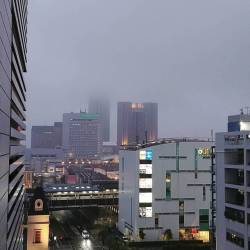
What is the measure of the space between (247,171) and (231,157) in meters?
3.49

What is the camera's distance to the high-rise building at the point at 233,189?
37094mm

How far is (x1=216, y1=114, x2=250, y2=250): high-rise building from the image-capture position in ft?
122

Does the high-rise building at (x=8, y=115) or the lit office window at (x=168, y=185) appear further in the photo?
the lit office window at (x=168, y=185)

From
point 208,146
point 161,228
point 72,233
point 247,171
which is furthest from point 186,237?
point 247,171

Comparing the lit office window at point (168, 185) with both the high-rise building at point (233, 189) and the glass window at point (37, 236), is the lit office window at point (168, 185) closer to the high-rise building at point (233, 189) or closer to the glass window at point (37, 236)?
the glass window at point (37, 236)

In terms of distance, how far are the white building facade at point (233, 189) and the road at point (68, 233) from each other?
99.0 ft

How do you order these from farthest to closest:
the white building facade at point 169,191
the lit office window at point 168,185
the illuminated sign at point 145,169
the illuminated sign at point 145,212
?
the lit office window at point 168,185, the illuminated sign at point 145,169, the white building facade at point 169,191, the illuminated sign at point 145,212

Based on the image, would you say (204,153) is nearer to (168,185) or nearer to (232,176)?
(168,185)

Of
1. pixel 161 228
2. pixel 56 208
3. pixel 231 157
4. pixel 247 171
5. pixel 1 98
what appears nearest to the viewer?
pixel 1 98

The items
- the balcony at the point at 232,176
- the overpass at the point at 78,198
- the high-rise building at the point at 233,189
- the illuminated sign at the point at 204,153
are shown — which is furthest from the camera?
the overpass at the point at 78,198

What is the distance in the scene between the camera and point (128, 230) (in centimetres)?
7112

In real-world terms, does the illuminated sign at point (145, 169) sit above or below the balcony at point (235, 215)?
above

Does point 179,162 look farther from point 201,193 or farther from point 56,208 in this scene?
point 56,208

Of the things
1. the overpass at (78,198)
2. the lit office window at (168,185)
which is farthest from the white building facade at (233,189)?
the overpass at (78,198)
